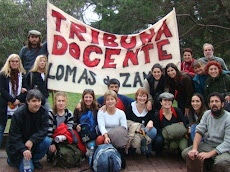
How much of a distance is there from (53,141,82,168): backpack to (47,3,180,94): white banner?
52.4 inches

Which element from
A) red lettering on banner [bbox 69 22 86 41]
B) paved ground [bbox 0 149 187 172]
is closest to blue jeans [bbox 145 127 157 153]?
paved ground [bbox 0 149 187 172]

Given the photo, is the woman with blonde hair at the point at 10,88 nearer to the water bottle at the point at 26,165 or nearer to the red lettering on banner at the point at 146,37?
the water bottle at the point at 26,165

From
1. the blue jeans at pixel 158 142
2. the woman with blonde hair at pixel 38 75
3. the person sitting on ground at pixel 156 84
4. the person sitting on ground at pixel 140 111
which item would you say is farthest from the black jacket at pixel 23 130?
the person sitting on ground at pixel 156 84

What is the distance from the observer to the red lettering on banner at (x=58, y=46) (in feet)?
17.8

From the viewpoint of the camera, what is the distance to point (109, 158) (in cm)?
397

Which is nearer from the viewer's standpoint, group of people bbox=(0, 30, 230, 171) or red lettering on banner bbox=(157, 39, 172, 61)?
group of people bbox=(0, 30, 230, 171)

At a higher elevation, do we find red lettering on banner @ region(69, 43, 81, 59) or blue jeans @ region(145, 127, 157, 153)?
red lettering on banner @ region(69, 43, 81, 59)

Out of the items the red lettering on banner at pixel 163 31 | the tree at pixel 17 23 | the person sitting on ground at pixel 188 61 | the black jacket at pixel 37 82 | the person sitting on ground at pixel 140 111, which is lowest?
the person sitting on ground at pixel 140 111

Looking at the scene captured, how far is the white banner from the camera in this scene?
5.45 metres

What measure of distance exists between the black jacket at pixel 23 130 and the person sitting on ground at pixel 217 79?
2.51 meters

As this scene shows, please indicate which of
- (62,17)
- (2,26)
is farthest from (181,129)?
(2,26)

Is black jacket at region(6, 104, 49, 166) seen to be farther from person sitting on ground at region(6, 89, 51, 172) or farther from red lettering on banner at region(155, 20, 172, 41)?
red lettering on banner at region(155, 20, 172, 41)

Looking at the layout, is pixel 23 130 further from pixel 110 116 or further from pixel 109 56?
pixel 109 56

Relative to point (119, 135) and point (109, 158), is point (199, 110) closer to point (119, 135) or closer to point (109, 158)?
point (119, 135)
